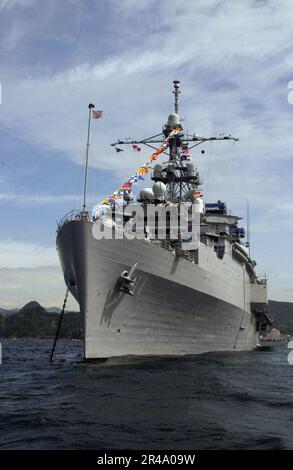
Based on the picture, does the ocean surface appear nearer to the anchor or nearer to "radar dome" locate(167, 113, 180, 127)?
the anchor

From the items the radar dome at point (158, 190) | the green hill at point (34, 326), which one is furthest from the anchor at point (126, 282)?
the green hill at point (34, 326)

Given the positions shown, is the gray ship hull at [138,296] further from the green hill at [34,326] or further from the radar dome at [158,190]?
the green hill at [34,326]

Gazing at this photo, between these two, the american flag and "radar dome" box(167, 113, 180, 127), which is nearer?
the american flag

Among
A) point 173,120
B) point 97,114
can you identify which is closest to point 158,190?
point 173,120

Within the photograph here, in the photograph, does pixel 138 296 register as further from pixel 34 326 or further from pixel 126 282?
pixel 34 326

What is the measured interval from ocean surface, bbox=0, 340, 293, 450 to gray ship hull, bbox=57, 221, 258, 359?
1.61m

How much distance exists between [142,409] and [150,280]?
10.1m

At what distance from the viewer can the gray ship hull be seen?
67.5 feet

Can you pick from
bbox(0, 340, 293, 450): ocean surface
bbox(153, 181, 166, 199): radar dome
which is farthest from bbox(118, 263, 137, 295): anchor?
bbox(153, 181, 166, 199): radar dome

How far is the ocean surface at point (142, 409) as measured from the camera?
383 inches

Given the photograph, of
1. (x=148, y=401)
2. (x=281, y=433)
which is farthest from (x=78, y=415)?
(x=281, y=433)

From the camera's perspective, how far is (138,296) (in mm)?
21906

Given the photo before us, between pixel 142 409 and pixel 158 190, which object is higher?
pixel 158 190

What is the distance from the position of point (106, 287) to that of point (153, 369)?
3996mm
